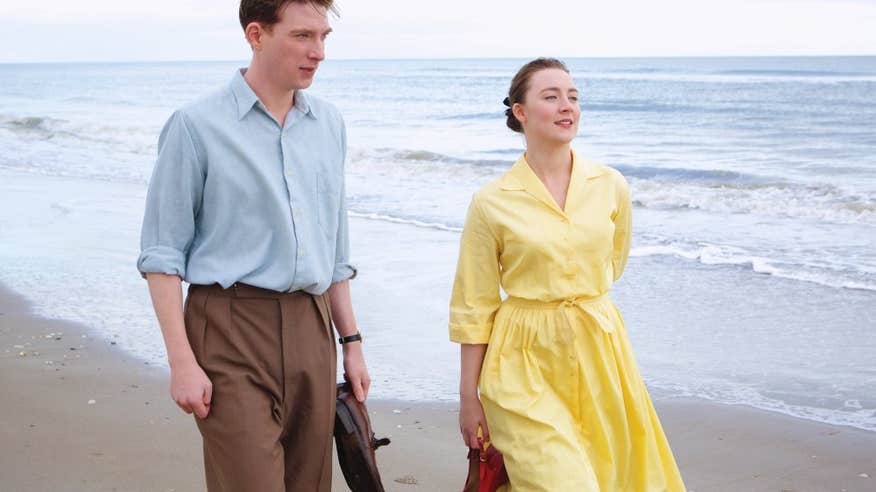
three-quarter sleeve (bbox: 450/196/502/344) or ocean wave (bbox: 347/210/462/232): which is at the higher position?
three-quarter sleeve (bbox: 450/196/502/344)

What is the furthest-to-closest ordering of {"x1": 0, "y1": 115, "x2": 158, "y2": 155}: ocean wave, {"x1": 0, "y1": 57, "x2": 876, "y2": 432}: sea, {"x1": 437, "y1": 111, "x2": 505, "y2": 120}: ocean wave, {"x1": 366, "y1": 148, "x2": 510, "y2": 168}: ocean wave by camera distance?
{"x1": 437, "y1": 111, "x2": 505, "y2": 120}: ocean wave < {"x1": 0, "y1": 115, "x2": 158, "y2": 155}: ocean wave < {"x1": 366, "y1": 148, "x2": 510, "y2": 168}: ocean wave < {"x1": 0, "y1": 57, "x2": 876, "y2": 432}: sea

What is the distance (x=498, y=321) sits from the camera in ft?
11.2

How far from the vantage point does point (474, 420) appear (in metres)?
3.45

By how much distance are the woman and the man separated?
0.58 metres

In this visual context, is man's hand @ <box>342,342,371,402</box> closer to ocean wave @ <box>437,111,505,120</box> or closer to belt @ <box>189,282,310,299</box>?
belt @ <box>189,282,310,299</box>

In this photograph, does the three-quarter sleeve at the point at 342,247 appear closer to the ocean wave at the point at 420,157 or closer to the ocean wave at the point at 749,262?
the ocean wave at the point at 749,262

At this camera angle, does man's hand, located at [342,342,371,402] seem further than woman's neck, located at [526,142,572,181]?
No

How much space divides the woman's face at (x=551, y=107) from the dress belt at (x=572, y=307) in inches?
19.3

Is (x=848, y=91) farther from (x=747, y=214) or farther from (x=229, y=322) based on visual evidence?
(x=229, y=322)

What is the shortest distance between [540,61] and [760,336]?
4.51 meters

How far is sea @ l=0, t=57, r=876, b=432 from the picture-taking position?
682 centimetres

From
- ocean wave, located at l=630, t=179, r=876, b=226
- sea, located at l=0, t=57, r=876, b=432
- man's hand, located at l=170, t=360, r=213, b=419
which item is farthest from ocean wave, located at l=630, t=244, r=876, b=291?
man's hand, located at l=170, t=360, r=213, b=419

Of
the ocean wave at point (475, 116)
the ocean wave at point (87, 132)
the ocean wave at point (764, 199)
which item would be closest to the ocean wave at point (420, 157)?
the ocean wave at point (764, 199)

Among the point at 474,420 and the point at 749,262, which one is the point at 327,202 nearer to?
the point at 474,420
